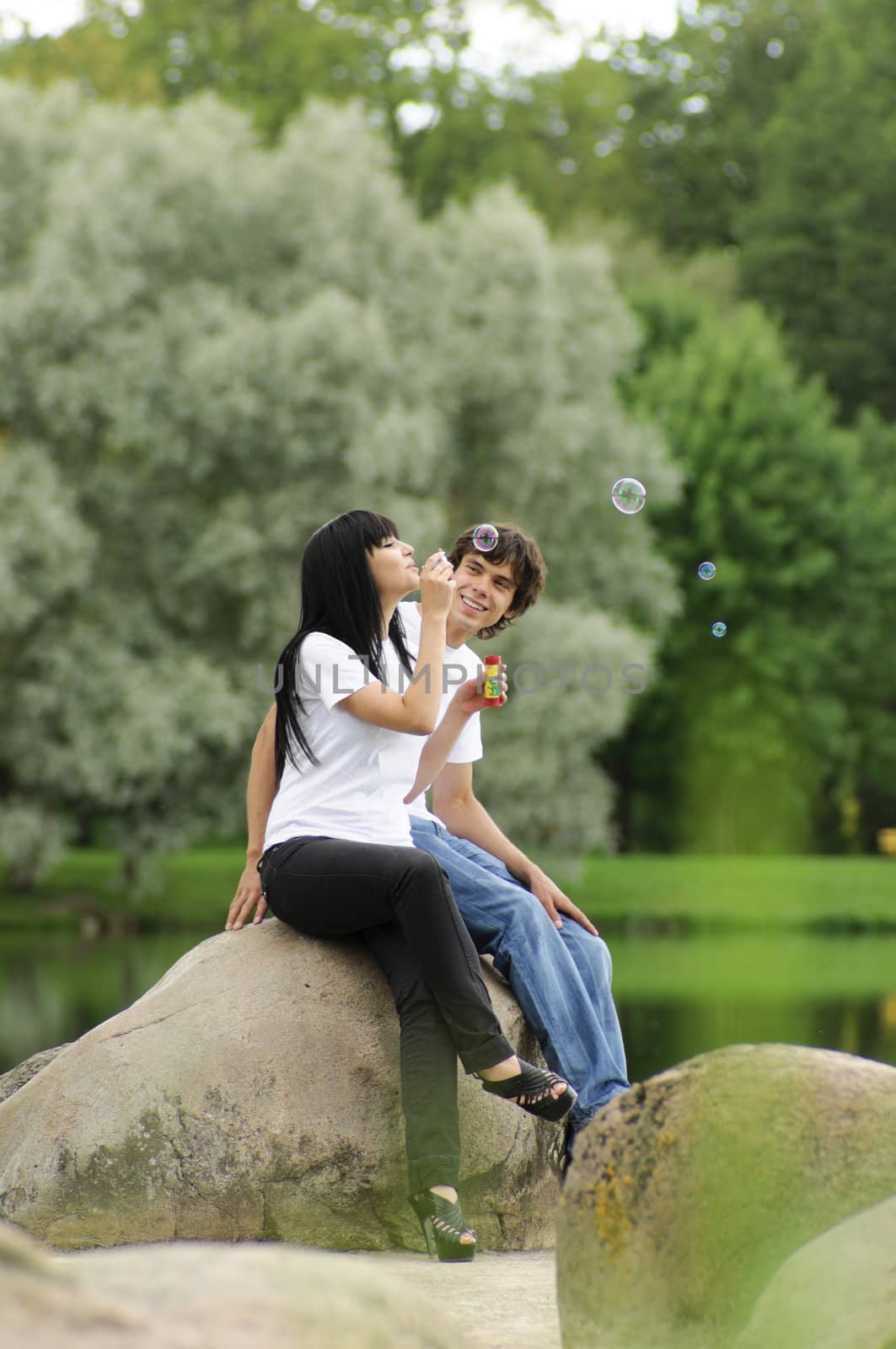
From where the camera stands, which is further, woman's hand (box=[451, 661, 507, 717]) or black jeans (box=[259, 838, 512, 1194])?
woman's hand (box=[451, 661, 507, 717])

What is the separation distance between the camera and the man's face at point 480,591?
503 centimetres

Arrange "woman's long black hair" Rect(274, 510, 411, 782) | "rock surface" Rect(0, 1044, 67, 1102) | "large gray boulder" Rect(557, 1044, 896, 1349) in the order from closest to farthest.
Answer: "large gray boulder" Rect(557, 1044, 896, 1349), "woman's long black hair" Rect(274, 510, 411, 782), "rock surface" Rect(0, 1044, 67, 1102)

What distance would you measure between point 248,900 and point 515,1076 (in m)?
0.96

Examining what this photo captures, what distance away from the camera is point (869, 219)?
31375mm

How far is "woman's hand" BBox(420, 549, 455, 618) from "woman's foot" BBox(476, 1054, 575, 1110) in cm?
115

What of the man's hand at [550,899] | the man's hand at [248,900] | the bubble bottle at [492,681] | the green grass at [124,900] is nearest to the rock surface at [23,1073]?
the man's hand at [248,900]

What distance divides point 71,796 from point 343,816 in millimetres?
15751

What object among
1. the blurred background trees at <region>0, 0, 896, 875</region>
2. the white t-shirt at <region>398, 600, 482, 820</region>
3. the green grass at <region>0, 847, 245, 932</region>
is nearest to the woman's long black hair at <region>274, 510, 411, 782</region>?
the white t-shirt at <region>398, 600, 482, 820</region>

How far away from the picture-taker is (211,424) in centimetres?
1892

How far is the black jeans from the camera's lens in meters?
4.25

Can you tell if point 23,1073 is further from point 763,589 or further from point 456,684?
point 763,589

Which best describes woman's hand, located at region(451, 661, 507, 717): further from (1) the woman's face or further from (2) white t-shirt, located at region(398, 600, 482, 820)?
(1) the woman's face

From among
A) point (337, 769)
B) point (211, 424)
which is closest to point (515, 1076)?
point (337, 769)

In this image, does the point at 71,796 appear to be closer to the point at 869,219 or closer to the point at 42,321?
the point at 42,321
